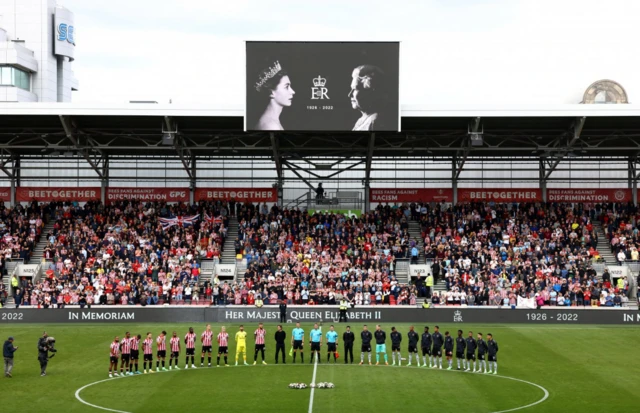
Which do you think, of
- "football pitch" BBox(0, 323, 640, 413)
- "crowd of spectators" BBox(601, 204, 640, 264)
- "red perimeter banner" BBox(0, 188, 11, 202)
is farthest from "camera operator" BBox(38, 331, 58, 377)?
"crowd of spectators" BBox(601, 204, 640, 264)

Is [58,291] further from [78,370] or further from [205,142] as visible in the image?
[78,370]

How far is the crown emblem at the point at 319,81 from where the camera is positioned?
50031 mm

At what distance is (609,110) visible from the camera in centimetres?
4966

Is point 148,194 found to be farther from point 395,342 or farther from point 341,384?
point 341,384

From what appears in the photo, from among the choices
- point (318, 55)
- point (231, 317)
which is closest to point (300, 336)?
point (231, 317)

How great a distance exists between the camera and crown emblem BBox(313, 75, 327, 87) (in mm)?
50031

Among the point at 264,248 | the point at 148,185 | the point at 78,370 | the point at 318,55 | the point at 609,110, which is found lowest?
the point at 78,370

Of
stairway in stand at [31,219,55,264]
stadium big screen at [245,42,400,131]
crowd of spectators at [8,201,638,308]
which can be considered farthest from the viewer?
stairway in stand at [31,219,55,264]

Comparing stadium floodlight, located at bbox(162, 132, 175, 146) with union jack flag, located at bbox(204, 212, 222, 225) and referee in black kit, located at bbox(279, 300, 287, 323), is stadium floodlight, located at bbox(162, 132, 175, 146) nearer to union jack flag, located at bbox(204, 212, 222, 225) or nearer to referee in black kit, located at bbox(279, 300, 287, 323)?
union jack flag, located at bbox(204, 212, 222, 225)

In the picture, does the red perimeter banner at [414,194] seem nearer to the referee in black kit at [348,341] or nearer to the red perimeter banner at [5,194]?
the red perimeter banner at [5,194]

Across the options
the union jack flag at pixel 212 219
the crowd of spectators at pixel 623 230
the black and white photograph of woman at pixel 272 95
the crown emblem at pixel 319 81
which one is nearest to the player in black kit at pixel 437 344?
the black and white photograph of woman at pixel 272 95

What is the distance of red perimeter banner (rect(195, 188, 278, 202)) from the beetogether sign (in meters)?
16.0

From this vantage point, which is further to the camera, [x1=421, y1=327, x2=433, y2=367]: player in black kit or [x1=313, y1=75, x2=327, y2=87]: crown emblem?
[x1=313, y1=75, x2=327, y2=87]: crown emblem

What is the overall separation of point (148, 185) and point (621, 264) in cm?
3286
